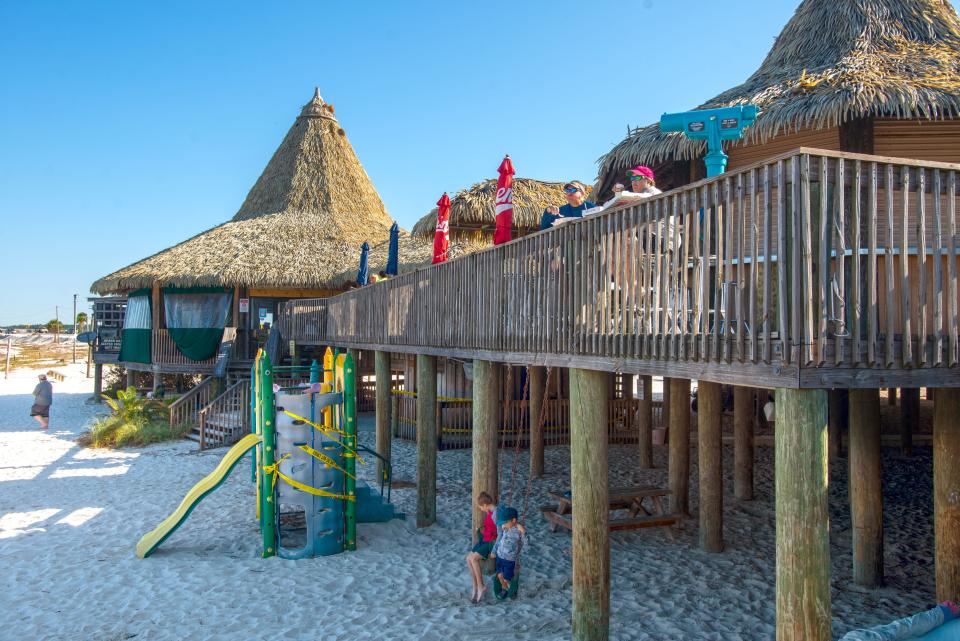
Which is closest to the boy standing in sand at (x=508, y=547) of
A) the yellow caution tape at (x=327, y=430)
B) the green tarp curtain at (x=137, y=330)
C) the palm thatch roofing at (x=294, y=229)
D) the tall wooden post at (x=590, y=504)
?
the tall wooden post at (x=590, y=504)

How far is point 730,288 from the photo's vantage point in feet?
14.7

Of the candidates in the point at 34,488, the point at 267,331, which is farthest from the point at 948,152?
the point at 267,331

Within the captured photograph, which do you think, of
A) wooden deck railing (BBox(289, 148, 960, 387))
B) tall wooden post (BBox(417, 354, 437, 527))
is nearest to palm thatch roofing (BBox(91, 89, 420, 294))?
tall wooden post (BBox(417, 354, 437, 527))

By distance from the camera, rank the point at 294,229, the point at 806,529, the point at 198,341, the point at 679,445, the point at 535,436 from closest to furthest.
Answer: the point at 806,529, the point at 679,445, the point at 535,436, the point at 198,341, the point at 294,229

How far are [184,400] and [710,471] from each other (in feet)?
47.0

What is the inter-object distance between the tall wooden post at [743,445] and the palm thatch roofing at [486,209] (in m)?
6.99

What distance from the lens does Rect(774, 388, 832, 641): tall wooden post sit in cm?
385

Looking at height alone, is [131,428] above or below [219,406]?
below

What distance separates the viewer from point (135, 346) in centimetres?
2203

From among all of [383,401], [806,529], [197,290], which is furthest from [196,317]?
[806,529]

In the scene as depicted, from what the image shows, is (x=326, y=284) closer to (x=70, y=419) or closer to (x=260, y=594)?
(x=70, y=419)

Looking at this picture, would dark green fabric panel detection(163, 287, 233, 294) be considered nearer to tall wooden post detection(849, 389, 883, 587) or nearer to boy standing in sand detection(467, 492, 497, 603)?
boy standing in sand detection(467, 492, 497, 603)

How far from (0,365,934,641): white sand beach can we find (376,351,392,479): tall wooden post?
2.99ft

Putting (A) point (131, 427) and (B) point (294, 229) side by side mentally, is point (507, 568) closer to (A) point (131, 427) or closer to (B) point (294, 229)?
(A) point (131, 427)
